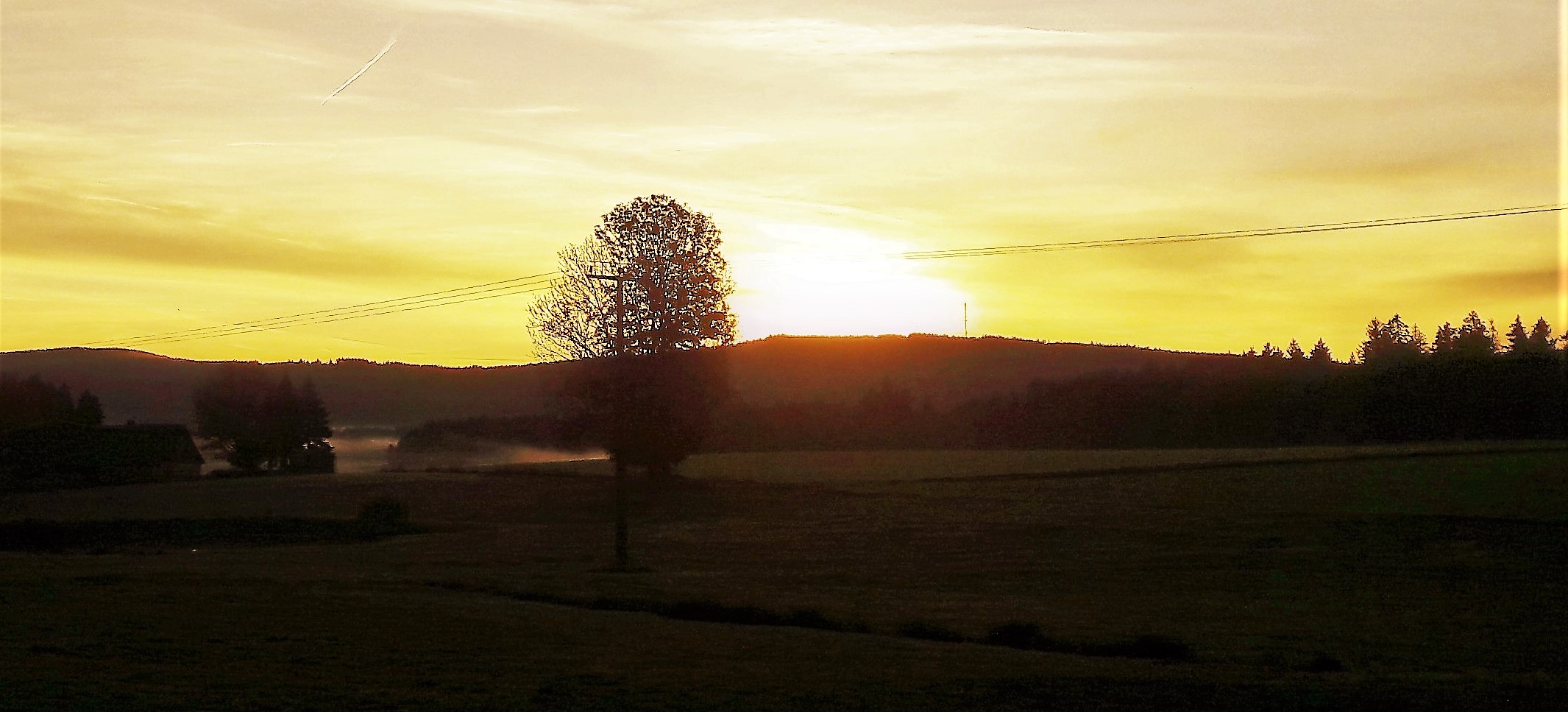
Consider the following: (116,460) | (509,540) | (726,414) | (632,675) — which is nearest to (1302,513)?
(509,540)

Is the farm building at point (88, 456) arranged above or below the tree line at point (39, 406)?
below

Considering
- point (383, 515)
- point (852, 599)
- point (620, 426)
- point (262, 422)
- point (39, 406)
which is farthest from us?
point (262, 422)

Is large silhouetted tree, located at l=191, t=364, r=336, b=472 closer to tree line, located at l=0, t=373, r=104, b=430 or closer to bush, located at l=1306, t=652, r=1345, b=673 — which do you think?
tree line, located at l=0, t=373, r=104, b=430

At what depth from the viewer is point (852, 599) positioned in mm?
31172

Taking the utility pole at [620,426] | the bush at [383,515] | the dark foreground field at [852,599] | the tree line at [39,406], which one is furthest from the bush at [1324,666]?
the tree line at [39,406]

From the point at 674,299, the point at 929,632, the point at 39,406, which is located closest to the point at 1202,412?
the point at 674,299

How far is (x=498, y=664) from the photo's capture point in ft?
58.1

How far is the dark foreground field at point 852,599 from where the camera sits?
1600cm

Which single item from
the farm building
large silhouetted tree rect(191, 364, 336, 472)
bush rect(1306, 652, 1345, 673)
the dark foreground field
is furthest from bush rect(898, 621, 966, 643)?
large silhouetted tree rect(191, 364, 336, 472)

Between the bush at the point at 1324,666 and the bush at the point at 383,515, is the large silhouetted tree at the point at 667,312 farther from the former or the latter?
the bush at the point at 1324,666

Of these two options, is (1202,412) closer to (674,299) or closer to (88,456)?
(674,299)

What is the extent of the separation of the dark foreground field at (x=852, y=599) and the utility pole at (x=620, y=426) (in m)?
1.64

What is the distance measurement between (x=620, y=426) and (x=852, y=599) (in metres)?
14.3

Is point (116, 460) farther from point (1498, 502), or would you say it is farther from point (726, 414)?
point (1498, 502)
